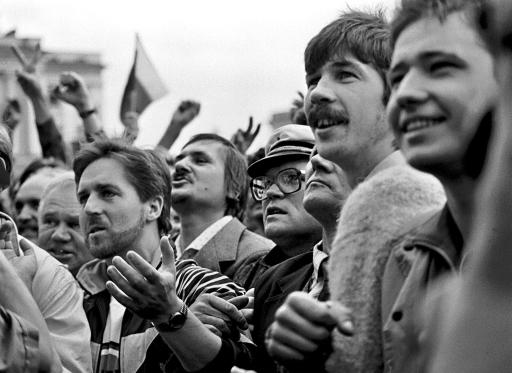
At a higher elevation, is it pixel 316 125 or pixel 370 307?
pixel 316 125

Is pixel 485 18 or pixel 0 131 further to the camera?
pixel 0 131

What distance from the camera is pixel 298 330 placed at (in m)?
2.04

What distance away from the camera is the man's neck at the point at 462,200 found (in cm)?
200

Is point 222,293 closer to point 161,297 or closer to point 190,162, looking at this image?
point 161,297

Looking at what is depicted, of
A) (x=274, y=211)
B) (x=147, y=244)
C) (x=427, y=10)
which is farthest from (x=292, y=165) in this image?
(x=427, y=10)

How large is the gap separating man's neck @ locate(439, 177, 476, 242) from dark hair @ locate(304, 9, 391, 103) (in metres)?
1.13

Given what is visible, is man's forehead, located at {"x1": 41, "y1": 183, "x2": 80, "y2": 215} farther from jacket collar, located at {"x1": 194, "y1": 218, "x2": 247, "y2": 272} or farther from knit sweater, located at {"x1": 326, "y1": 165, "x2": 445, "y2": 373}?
knit sweater, located at {"x1": 326, "y1": 165, "x2": 445, "y2": 373}

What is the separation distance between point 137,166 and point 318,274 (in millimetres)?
1915

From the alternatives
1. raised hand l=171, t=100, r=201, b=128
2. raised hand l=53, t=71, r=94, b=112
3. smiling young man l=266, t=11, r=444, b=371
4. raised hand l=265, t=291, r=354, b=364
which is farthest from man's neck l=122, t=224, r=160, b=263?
raised hand l=171, t=100, r=201, b=128

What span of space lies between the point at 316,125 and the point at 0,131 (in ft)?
4.97


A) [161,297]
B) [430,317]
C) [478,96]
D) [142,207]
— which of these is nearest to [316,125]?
[161,297]

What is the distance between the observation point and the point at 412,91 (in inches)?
80.8

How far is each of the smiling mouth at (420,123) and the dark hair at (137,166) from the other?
2.94 meters

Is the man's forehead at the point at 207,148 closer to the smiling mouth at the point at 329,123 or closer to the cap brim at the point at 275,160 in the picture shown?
the cap brim at the point at 275,160
